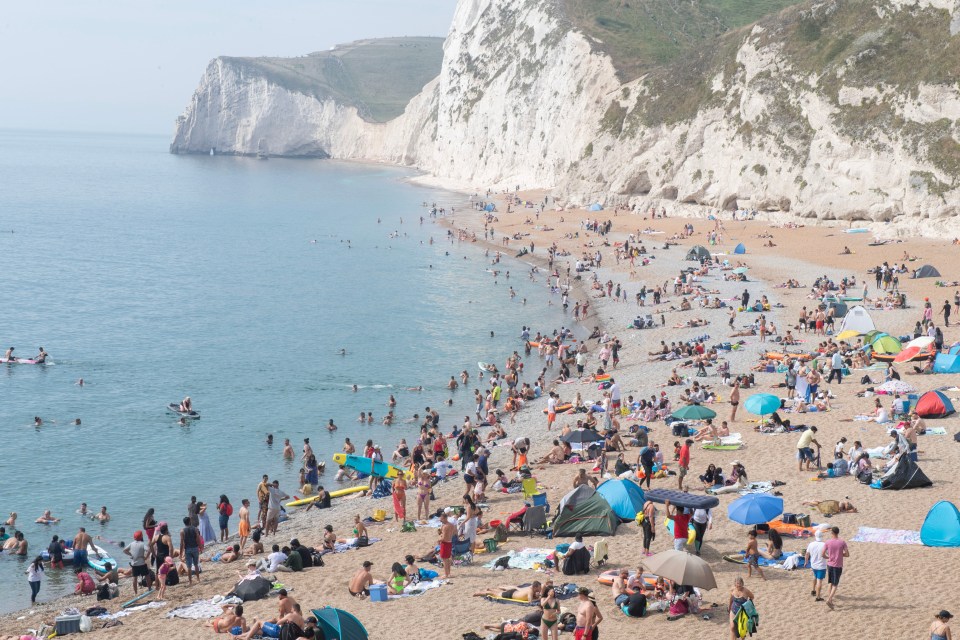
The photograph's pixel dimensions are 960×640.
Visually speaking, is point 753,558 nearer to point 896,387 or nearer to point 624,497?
point 624,497

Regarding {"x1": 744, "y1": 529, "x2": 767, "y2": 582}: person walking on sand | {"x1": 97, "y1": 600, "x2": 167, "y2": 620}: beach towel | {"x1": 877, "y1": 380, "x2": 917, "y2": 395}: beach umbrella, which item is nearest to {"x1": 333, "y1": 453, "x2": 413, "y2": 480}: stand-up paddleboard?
{"x1": 97, "y1": 600, "x2": 167, "y2": 620}: beach towel

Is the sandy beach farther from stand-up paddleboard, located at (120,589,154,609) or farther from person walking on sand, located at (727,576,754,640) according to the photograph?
person walking on sand, located at (727,576,754,640)

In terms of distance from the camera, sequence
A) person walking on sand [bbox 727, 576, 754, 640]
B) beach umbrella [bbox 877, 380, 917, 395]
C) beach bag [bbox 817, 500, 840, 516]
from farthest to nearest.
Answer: beach umbrella [bbox 877, 380, 917, 395], beach bag [bbox 817, 500, 840, 516], person walking on sand [bbox 727, 576, 754, 640]

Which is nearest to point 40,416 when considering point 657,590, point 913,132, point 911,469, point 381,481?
point 381,481

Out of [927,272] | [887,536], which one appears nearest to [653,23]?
[927,272]

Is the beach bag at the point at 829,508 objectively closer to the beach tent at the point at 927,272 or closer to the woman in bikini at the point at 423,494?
the woman in bikini at the point at 423,494

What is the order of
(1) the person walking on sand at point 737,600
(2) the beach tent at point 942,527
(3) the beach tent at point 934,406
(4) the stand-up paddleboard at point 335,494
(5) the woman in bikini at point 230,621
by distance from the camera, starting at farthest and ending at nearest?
(4) the stand-up paddleboard at point 335,494, (3) the beach tent at point 934,406, (2) the beach tent at point 942,527, (5) the woman in bikini at point 230,621, (1) the person walking on sand at point 737,600

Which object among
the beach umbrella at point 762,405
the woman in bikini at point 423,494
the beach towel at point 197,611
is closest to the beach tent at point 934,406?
the beach umbrella at point 762,405
